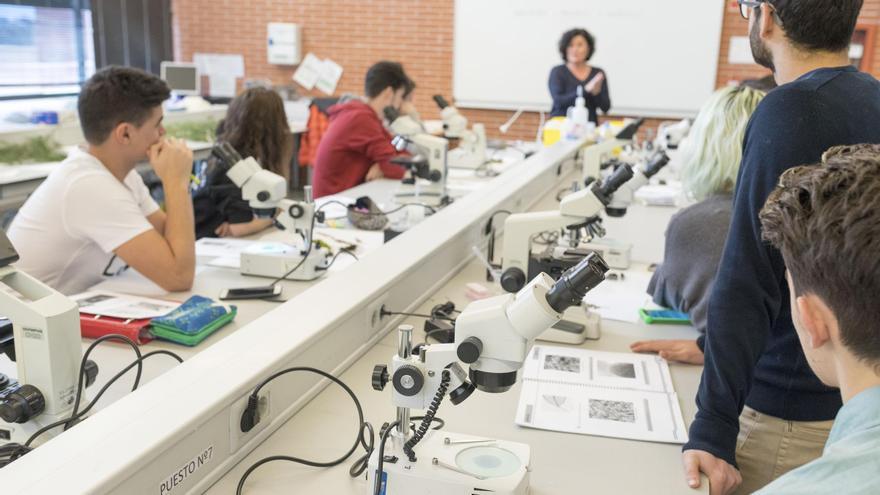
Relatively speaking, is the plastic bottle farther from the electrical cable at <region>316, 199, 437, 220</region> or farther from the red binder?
the red binder

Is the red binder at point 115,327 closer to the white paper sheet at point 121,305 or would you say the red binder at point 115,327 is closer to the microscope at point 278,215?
the white paper sheet at point 121,305

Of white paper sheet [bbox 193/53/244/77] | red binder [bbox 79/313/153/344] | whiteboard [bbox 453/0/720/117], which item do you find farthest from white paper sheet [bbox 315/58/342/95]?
red binder [bbox 79/313/153/344]

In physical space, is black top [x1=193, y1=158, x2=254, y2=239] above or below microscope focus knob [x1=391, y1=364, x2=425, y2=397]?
below

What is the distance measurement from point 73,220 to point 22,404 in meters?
1.01

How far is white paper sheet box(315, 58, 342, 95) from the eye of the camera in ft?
27.6

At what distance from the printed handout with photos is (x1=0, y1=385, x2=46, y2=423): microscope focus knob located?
2.88ft

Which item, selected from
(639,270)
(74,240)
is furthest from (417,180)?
(74,240)

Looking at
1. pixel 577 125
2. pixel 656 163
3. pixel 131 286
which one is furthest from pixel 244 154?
pixel 577 125

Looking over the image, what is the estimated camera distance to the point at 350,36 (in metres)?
8.32

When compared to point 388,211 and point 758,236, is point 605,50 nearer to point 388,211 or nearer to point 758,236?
point 388,211

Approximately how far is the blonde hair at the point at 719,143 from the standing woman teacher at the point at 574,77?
159 inches

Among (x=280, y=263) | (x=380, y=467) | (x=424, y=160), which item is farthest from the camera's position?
(x=424, y=160)

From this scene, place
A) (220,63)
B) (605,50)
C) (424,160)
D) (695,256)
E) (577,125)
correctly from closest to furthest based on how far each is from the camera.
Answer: (695,256), (424,160), (577,125), (605,50), (220,63)

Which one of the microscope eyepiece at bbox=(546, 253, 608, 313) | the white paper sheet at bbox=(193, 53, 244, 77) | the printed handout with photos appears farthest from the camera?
the white paper sheet at bbox=(193, 53, 244, 77)
